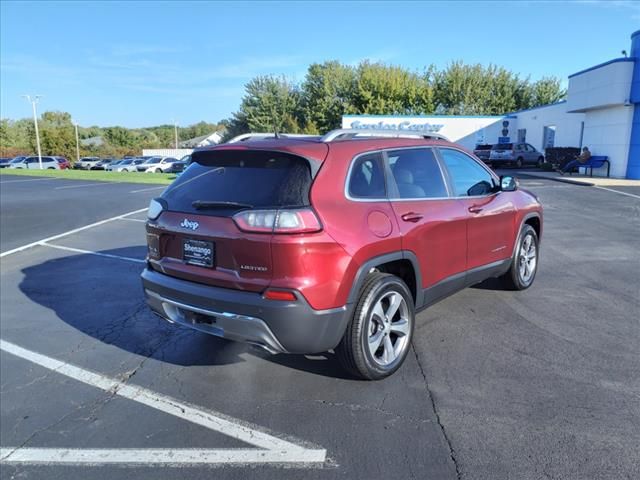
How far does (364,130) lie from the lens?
4.24 meters

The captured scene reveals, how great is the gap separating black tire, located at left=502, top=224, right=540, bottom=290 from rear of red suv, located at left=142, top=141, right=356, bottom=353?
3048 millimetres

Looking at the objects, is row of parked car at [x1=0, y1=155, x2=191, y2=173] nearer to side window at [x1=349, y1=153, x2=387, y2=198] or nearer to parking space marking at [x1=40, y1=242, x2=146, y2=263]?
parking space marking at [x1=40, y1=242, x2=146, y2=263]

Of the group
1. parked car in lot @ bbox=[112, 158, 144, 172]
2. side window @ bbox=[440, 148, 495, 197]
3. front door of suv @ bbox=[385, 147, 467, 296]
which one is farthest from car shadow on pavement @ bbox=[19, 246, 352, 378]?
parked car in lot @ bbox=[112, 158, 144, 172]

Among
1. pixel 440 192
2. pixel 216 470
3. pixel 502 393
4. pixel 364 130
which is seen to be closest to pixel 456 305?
pixel 440 192

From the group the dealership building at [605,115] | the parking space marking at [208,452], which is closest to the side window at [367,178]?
the parking space marking at [208,452]

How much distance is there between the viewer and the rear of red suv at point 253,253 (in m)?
3.17

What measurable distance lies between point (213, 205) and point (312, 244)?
0.82m

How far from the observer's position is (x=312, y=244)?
317 centimetres

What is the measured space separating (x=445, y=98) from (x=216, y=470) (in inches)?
2118

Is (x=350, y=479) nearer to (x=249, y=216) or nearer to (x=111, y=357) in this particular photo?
(x=249, y=216)

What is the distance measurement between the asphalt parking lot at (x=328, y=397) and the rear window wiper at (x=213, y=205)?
4.54 ft

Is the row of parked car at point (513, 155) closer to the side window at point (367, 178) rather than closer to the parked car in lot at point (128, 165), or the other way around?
the side window at point (367, 178)

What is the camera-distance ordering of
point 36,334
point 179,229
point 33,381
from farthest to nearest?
point 36,334 < point 33,381 < point 179,229

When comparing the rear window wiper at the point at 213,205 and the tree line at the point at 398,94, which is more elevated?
the tree line at the point at 398,94
